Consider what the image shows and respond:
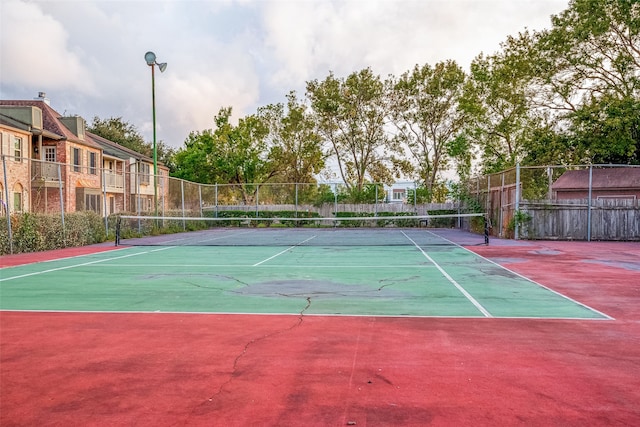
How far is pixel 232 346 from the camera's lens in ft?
19.3

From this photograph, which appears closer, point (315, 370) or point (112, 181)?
point (315, 370)

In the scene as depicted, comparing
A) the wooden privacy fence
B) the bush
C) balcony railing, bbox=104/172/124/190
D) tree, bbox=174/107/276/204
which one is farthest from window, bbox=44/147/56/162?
the wooden privacy fence

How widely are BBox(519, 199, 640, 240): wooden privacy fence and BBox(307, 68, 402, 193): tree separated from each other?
2260cm

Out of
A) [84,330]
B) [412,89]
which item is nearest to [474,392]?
[84,330]

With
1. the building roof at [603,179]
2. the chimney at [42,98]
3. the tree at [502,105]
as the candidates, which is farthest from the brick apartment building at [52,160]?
the building roof at [603,179]

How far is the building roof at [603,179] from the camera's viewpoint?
30922mm

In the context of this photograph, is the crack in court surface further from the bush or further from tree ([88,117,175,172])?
tree ([88,117,175,172])

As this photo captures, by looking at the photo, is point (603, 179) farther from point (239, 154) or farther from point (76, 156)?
point (76, 156)

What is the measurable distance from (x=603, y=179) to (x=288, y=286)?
29.5m

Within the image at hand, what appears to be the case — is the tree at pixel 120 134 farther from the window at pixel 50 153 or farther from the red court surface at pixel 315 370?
the red court surface at pixel 315 370

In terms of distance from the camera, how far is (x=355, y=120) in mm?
44406

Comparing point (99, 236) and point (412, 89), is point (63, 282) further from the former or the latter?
point (412, 89)

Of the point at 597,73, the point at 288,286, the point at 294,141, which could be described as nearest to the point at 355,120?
the point at 294,141

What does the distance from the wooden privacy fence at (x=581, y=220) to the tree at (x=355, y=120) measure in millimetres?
22595
